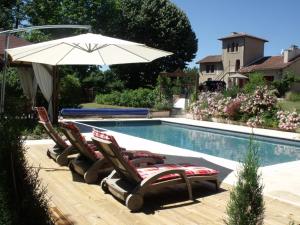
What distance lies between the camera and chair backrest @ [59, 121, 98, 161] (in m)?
6.67

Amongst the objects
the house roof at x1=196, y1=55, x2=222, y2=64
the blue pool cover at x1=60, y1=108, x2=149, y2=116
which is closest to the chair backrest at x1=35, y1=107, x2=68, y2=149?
the blue pool cover at x1=60, y1=108, x2=149, y2=116

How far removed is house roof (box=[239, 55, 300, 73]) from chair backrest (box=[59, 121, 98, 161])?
124ft

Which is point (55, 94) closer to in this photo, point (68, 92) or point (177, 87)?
point (68, 92)

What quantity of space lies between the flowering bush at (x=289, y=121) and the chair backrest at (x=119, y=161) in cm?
1256

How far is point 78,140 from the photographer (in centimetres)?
669

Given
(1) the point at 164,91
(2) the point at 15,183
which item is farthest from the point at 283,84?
(2) the point at 15,183

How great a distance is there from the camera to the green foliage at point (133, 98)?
1046 inches

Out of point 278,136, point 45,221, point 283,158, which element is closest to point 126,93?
point 278,136

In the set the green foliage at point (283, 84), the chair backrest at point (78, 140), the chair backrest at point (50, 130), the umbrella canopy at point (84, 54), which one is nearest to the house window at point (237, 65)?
the green foliage at point (283, 84)

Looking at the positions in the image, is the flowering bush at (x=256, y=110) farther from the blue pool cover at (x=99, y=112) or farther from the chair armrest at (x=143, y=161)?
the chair armrest at (x=143, y=161)

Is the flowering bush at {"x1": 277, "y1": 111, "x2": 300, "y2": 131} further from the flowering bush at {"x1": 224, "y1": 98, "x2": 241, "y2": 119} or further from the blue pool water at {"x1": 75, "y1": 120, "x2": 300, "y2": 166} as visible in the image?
the flowering bush at {"x1": 224, "y1": 98, "x2": 241, "y2": 119}

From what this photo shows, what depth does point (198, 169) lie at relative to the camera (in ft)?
20.9

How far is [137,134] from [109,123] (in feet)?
10.1

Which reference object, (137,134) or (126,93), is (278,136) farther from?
(126,93)
